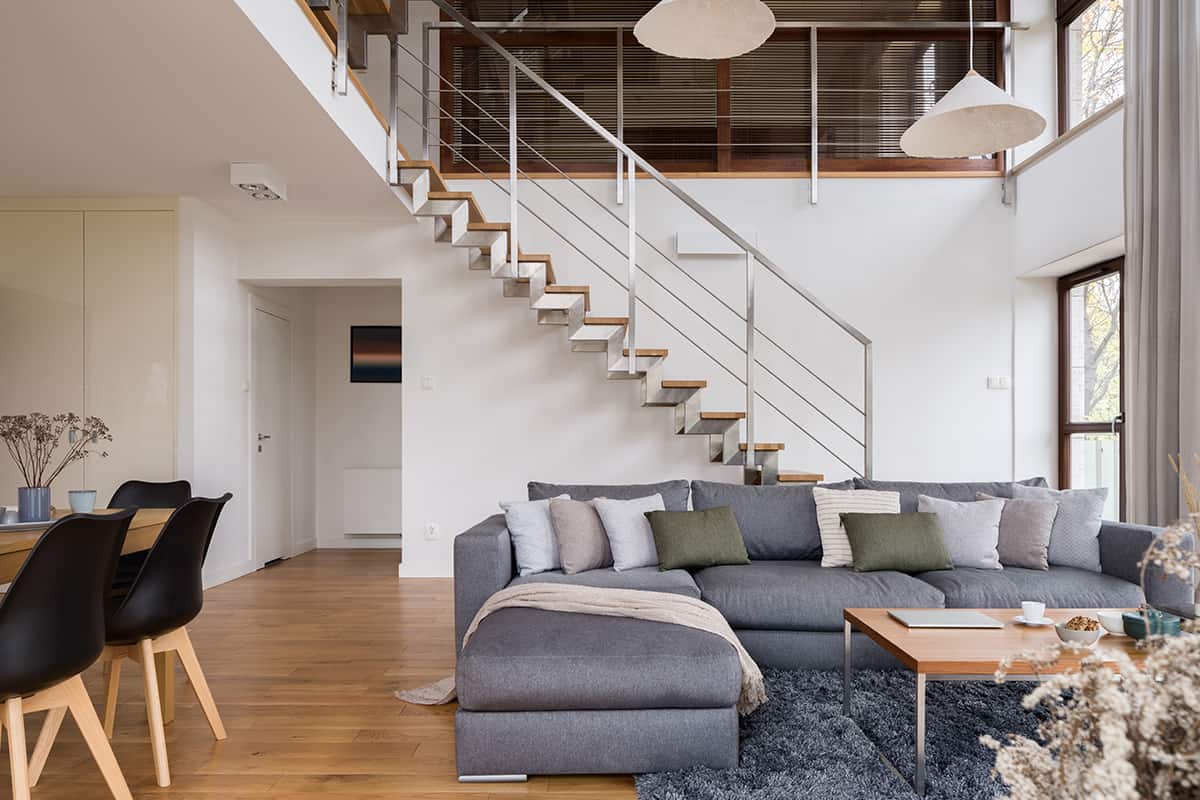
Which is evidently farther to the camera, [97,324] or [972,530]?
[97,324]

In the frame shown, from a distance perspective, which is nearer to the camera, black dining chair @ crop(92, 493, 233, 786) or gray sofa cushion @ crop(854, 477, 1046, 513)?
black dining chair @ crop(92, 493, 233, 786)

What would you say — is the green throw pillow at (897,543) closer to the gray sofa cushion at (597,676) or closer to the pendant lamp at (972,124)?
the gray sofa cushion at (597,676)

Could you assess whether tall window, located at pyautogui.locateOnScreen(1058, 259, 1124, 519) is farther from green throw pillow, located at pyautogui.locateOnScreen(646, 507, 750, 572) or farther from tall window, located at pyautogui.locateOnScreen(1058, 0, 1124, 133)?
green throw pillow, located at pyautogui.locateOnScreen(646, 507, 750, 572)

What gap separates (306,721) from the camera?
2.94 metres

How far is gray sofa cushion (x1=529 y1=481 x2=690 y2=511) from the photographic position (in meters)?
4.01

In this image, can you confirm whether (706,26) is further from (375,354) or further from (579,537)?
(375,354)

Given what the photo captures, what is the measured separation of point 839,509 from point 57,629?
3078 mm

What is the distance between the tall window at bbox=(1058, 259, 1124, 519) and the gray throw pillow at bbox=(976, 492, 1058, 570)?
Answer: 181 centimetres

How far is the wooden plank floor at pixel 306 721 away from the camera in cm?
240

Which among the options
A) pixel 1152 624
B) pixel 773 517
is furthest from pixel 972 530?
pixel 1152 624

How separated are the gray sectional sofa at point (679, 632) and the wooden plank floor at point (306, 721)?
0.15m

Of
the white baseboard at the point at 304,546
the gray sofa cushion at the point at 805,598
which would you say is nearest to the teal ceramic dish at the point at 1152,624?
the gray sofa cushion at the point at 805,598

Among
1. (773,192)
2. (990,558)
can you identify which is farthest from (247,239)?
(990,558)

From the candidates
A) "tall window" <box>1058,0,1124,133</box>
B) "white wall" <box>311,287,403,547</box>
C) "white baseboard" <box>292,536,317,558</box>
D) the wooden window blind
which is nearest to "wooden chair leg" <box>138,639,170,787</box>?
the wooden window blind
